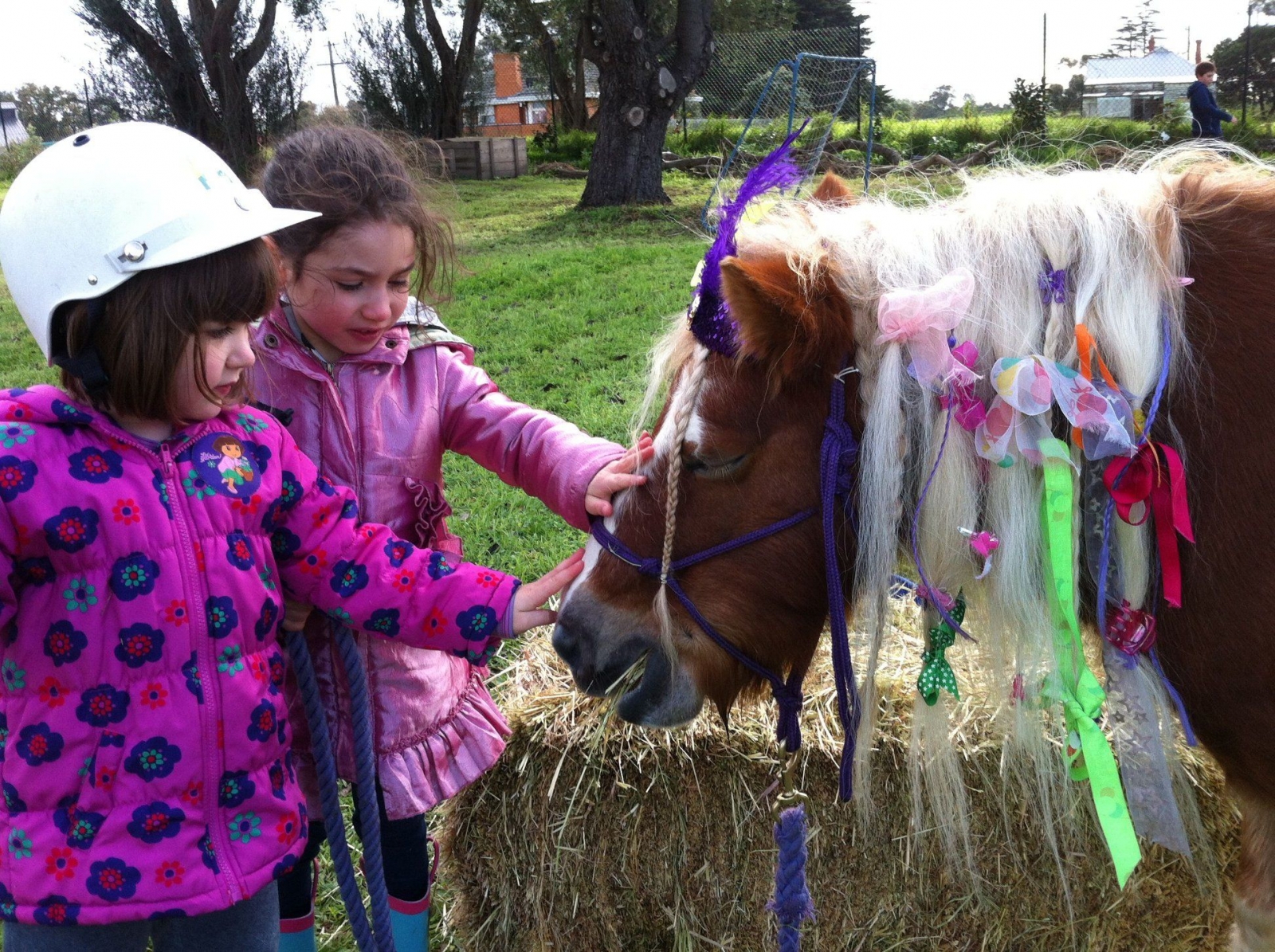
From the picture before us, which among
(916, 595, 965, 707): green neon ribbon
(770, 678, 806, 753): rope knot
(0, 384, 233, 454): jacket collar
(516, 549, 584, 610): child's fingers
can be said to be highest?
(0, 384, 233, 454): jacket collar

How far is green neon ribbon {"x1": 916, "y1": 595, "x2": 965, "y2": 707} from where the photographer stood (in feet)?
6.20

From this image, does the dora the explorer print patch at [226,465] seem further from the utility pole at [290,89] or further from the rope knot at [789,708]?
the utility pole at [290,89]

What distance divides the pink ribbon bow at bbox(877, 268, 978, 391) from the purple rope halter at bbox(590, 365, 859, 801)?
0.11 m

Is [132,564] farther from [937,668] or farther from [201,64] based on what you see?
[201,64]

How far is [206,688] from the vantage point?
1678 mm

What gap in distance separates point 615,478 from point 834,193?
75 centimetres

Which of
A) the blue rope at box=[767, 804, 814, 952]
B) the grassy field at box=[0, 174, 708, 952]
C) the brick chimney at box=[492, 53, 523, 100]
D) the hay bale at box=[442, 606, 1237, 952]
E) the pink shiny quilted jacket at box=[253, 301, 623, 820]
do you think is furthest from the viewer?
the brick chimney at box=[492, 53, 523, 100]

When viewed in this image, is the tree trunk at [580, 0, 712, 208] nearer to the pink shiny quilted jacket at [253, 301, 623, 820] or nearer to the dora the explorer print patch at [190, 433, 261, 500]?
the pink shiny quilted jacket at [253, 301, 623, 820]

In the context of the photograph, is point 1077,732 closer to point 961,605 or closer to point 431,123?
point 961,605

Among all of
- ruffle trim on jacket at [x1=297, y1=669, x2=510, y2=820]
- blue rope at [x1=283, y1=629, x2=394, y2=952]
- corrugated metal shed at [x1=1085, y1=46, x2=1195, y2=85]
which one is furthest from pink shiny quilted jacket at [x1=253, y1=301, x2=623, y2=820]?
corrugated metal shed at [x1=1085, y1=46, x2=1195, y2=85]

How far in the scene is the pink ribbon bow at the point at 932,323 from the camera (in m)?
1.61

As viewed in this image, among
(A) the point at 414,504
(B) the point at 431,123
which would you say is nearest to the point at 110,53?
(B) the point at 431,123

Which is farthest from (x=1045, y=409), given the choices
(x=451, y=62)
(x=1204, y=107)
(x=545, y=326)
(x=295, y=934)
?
(x=451, y=62)

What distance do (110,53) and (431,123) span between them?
7.15 metres
